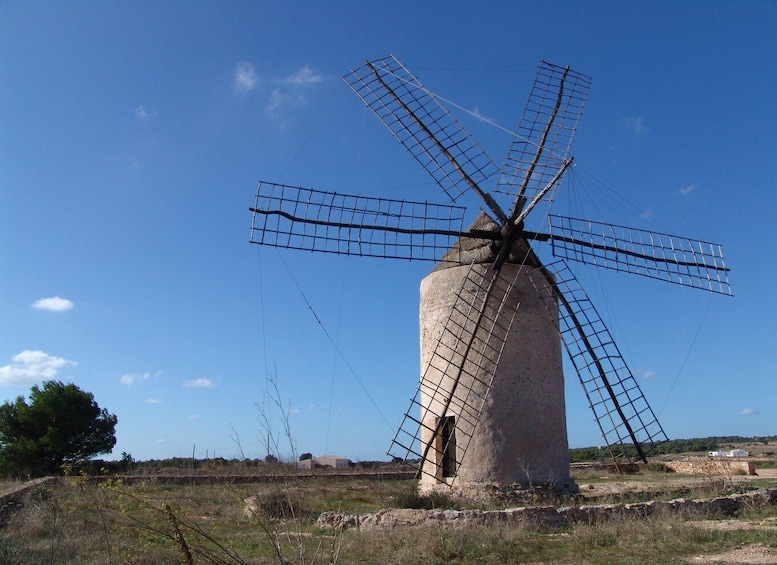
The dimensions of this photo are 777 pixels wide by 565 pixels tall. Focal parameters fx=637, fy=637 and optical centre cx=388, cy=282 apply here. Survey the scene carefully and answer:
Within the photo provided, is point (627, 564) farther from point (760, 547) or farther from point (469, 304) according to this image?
point (469, 304)

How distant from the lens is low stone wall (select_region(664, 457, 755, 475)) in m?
16.7

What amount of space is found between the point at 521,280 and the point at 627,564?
4.94m

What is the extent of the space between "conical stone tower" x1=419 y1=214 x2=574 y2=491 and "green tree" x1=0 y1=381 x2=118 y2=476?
12.6m

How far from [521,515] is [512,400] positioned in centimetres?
228

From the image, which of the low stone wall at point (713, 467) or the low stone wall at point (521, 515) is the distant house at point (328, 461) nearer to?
the low stone wall at point (713, 467)

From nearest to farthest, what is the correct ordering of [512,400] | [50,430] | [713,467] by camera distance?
[512,400]
[713,467]
[50,430]

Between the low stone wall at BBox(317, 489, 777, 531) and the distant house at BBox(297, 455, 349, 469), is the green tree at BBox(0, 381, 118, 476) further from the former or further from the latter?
the low stone wall at BBox(317, 489, 777, 531)

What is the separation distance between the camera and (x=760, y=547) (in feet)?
18.0

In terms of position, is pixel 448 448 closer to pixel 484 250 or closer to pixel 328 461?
pixel 484 250

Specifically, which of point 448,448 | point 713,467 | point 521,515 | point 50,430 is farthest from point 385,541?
point 50,430

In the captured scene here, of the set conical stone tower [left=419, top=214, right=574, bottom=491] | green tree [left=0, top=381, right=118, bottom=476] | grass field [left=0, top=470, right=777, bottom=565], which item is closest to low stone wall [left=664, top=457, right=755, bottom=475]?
conical stone tower [left=419, top=214, right=574, bottom=491]

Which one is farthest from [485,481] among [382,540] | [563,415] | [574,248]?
[574,248]

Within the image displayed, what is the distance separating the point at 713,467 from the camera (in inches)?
666

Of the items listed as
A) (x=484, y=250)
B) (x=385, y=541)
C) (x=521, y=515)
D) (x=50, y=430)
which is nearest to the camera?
(x=385, y=541)
